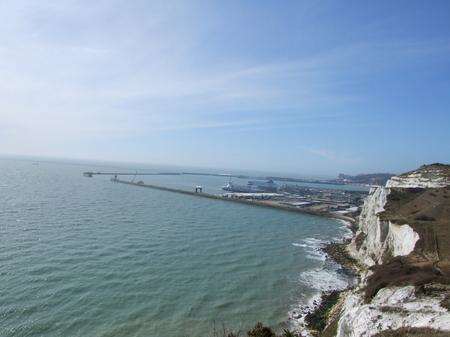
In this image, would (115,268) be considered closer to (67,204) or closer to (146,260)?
(146,260)

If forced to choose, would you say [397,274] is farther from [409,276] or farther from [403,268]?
[409,276]

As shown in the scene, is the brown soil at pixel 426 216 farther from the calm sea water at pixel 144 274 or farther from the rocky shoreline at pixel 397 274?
the calm sea water at pixel 144 274

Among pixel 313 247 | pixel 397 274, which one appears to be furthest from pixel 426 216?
pixel 313 247

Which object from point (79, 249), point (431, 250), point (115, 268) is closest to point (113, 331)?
point (115, 268)

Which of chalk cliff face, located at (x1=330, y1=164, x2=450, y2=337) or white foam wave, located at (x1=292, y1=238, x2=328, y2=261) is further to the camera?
white foam wave, located at (x1=292, y1=238, x2=328, y2=261)

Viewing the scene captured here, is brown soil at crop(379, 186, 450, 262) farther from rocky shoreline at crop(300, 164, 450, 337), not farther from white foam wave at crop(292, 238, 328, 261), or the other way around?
white foam wave at crop(292, 238, 328, 261)

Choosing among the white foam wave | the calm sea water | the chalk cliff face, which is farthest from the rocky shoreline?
the calm sea water
